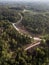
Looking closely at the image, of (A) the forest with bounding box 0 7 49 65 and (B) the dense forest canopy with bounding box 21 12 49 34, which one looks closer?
(A) the forest with bounding box 0 7 49 65

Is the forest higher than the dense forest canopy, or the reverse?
the forest

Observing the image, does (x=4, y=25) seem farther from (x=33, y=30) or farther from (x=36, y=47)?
(x=36, y=47)

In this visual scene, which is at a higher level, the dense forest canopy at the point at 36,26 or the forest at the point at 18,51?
the forest at the point at 18,51

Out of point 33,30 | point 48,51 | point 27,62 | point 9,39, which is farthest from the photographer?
point 33,30

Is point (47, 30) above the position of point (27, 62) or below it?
below

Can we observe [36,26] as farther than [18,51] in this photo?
Yes

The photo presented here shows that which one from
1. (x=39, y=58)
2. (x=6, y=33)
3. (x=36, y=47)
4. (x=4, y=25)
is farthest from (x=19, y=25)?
(x=39, y=58)

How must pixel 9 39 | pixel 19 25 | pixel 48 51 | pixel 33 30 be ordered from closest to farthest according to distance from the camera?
pixel 48 51
pixel 9 39
pixel 33 30
pixel 19 25

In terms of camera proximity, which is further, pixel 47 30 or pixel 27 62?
pixel 47 30

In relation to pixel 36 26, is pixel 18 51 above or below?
above

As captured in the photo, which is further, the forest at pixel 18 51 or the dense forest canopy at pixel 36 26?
the dense forest canopy at pixel 36 26
